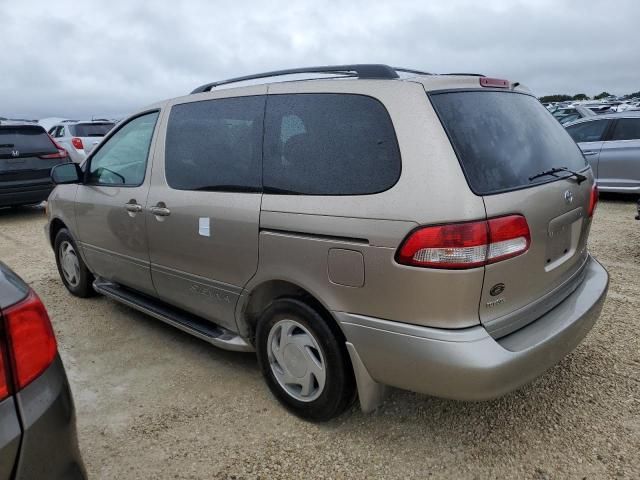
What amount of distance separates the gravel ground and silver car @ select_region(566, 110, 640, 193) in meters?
5.65

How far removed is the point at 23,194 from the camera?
8.38 metres

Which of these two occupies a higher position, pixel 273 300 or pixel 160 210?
pixel 160 210

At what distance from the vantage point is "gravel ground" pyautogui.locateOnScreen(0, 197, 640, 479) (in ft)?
7.77

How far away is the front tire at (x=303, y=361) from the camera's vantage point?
242cm

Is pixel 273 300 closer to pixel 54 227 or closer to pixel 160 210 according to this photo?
pixel 160 210

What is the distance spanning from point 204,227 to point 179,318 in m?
0.75

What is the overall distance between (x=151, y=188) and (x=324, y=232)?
1.55 metres

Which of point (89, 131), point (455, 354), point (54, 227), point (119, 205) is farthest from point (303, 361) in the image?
point (89, 131)

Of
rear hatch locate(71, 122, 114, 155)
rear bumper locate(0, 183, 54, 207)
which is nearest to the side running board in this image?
rear bumper locate(0, 183, 54, 207)

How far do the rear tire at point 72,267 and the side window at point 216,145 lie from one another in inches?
68.9

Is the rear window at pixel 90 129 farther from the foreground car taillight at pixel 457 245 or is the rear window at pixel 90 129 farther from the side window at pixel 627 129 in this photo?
the foreground car taillight at pixel 457 245

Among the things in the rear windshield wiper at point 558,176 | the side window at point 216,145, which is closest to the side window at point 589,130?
the rear windshield wiper at point 558,176

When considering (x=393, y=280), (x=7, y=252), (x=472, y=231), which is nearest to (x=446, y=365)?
(x=393, y=280)

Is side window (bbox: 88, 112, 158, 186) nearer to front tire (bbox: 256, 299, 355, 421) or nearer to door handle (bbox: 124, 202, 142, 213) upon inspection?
door handle (bbox: 124, 202, 142, 213)
